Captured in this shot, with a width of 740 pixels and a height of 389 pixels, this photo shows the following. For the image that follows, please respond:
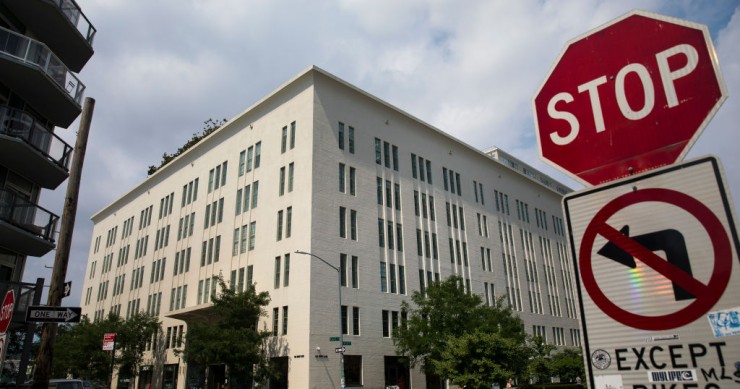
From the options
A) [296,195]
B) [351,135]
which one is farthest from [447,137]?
[296,195]

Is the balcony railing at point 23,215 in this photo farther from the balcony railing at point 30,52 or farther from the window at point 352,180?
the window at point 352,180

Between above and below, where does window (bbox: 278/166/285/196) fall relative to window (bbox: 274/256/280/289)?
above

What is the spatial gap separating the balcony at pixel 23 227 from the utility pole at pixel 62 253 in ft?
16.3

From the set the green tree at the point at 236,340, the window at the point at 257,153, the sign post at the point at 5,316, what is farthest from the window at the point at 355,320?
the sign post at the point at 5,316

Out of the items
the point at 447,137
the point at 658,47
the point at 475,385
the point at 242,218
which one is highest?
the point at 447,137

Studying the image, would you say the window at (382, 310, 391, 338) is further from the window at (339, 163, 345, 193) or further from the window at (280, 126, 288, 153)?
the window at (280, 126, 288, 153)

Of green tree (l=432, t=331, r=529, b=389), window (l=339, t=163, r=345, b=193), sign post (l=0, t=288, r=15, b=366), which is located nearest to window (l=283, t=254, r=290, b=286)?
window (l=339, t=163, r=345, b=193)

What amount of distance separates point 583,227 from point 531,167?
3198 inches

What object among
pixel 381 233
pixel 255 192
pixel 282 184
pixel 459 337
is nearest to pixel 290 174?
pixel 282 184

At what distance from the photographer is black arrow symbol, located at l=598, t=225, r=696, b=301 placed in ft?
7.75

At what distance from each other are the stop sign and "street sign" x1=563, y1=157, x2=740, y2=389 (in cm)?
30

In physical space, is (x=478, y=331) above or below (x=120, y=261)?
below

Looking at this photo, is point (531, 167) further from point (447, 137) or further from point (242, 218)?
point (242, 218)

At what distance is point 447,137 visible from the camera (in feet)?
167
